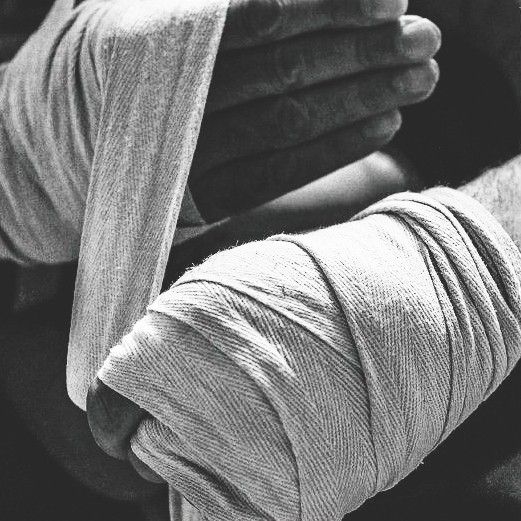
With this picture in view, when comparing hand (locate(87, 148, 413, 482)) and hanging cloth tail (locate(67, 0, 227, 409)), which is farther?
hand (locate(87, 148, 413, 482))

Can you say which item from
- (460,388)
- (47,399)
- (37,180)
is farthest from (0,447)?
(460,388)

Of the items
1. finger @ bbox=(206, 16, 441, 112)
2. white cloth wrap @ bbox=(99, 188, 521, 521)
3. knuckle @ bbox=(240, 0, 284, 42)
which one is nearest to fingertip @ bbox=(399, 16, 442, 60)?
finger @ bbox=(206, 16, 441, 112)

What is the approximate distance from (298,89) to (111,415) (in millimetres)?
318

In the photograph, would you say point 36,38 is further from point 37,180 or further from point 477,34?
point 477,34

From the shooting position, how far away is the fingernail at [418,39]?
0.58 m

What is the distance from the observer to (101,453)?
2.11ft

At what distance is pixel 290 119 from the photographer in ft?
1.90

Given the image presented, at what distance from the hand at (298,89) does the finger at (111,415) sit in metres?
0.22

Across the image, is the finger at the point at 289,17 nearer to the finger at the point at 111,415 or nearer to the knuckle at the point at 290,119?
the knuckle at the point at 290,119

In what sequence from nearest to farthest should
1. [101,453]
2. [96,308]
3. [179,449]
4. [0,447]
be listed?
[179,449] < [96,308] < [101,453] < [0,447]

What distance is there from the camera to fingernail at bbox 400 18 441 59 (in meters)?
0.58

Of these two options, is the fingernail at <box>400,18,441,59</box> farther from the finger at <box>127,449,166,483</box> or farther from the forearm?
the finger at <box>127,449,166,483</box>

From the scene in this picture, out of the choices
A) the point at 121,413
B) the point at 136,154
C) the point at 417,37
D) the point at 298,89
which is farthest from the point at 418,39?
the point at 121,413

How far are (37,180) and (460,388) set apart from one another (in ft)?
1.31
